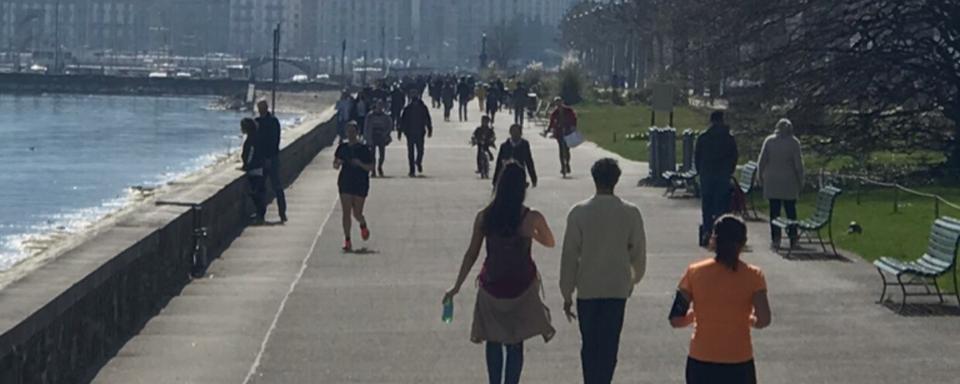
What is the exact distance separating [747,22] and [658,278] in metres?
14.6

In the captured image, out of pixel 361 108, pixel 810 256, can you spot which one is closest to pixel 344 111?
pixel 361 108

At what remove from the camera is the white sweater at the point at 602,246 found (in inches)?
439

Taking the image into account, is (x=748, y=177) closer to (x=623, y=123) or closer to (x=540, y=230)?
(x=540, y=230)

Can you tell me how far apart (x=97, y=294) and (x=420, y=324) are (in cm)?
314

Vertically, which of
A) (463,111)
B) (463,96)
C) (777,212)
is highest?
(777,212)

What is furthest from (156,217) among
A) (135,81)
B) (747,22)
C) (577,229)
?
(135,81)

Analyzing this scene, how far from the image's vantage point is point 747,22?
3278 centimetres

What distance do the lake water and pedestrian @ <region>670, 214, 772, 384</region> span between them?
1607 cm

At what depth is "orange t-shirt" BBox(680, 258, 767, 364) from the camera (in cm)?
952

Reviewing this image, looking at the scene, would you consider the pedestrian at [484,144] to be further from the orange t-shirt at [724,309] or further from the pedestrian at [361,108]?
the orange t-shirt at [724,309]

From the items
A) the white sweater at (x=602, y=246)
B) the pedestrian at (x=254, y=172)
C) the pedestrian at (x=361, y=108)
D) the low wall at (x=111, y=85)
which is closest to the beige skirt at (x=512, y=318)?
the white sweater at (x=602, y=246)

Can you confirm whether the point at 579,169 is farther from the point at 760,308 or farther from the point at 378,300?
the point at 760,308

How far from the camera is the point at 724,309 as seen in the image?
9539 millimetres

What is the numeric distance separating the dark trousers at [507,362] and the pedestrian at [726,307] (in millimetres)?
1863
